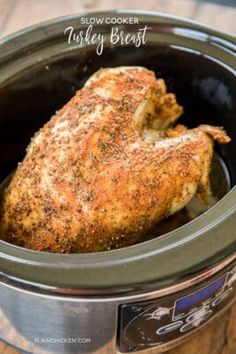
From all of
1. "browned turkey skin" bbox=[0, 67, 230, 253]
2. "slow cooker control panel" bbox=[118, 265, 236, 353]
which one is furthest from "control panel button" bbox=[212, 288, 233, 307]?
"browned turkey skin" bbox=[0, 67, 230, 253]

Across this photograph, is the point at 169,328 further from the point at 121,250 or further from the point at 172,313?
the point at 121,250

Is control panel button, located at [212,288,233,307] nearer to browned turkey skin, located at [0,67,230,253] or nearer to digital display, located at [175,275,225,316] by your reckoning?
digital display, located at [175,275,225,316]

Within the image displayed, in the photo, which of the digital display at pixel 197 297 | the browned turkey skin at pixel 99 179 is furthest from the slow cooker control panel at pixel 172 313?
the browned turkey skin at pixel 99 179

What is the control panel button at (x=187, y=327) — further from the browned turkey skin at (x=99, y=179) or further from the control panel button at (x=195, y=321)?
the browned turkey skin at (x=99, y=179)

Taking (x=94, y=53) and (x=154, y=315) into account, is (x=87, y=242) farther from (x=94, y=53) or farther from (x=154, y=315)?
(x=94, y=53)

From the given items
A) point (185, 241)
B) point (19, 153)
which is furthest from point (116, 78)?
point (185, 241)

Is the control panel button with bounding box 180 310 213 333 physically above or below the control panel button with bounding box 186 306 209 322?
below
